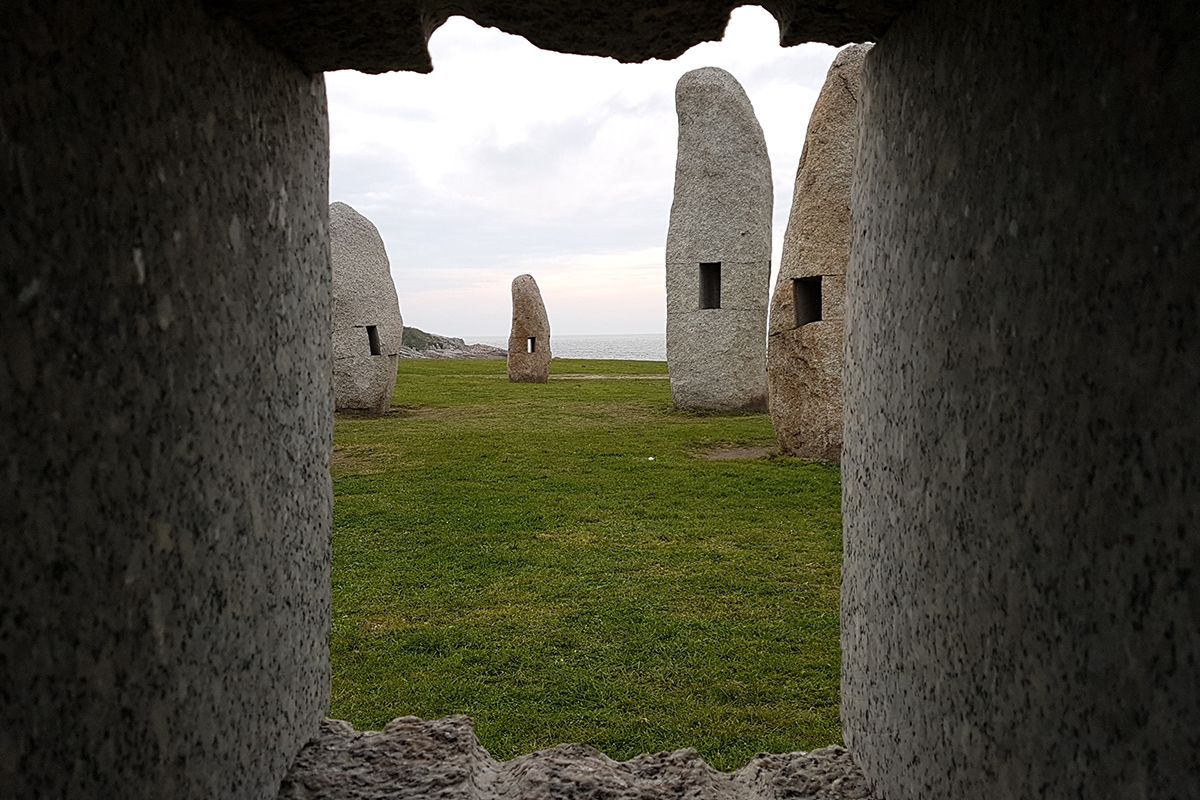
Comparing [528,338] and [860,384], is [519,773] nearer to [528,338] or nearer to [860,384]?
[860,384]

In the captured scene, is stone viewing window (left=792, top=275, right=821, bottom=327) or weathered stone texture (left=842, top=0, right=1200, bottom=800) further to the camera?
stone viewing window (left=792, top=275, right=821, bottom=327)

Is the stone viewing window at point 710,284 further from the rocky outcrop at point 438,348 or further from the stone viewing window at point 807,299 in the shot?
the rocky outcrop at point 438,348

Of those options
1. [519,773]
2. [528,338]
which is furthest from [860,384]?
[528,338]

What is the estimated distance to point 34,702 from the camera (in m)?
0.94

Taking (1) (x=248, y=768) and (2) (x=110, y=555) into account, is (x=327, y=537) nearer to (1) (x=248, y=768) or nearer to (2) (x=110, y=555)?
(1) (x=248, y=768)

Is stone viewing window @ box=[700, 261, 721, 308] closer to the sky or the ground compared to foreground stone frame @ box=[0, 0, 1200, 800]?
closer to the sky

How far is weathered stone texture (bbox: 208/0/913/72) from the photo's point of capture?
1462 mm

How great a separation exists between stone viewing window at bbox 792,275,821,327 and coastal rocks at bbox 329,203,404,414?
18.3 ft

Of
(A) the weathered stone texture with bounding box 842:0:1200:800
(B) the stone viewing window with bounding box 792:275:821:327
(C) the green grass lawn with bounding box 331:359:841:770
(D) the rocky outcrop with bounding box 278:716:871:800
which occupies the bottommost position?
(C) the green grass lawn with bounding box 331:359:841:770

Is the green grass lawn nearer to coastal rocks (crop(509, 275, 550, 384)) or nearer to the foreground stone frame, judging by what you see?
the foreground stone frame

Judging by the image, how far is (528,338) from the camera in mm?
16219

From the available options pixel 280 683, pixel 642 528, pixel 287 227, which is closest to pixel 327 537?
pixel 280 683

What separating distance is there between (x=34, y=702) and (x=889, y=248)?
1.38 meters

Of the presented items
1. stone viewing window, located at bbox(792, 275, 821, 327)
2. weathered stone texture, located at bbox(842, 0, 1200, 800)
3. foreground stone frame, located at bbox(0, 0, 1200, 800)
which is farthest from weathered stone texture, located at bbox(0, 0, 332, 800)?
stone viewing window, located at bbox(792, 275, 821, 327)
